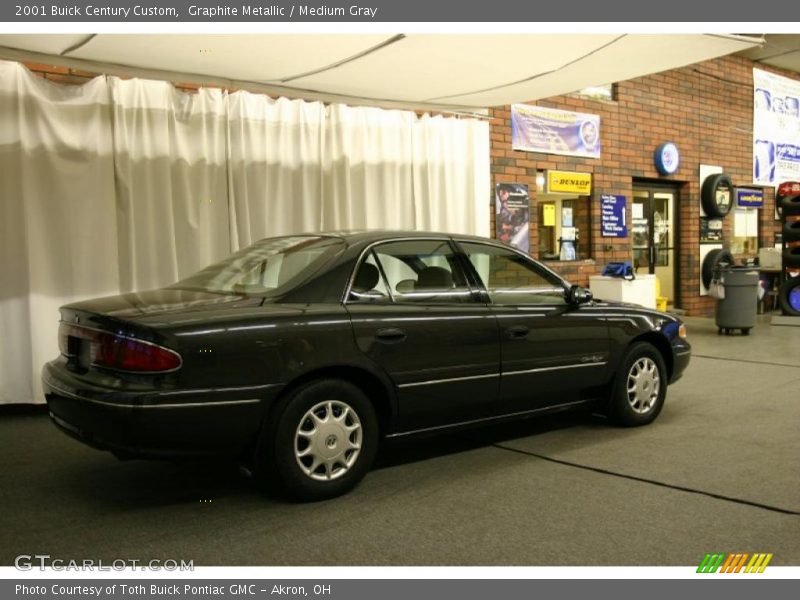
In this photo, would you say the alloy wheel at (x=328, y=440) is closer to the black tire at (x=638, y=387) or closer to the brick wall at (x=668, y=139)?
the black tire at (x=638, y=387)

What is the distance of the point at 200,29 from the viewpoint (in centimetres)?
490

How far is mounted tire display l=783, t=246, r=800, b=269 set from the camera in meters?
11.5

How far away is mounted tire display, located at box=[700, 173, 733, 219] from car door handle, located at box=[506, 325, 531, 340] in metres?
9.38

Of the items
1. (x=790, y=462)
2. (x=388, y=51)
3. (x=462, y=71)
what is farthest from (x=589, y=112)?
(x=790, y=462)

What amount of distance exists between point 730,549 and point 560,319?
1.89m

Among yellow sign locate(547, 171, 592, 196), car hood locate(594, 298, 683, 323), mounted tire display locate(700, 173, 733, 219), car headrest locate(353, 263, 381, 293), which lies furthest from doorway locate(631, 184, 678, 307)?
car headrest locate(353, 263, 381, 293)

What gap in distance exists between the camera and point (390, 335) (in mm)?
3867

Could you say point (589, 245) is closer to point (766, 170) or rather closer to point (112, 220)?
point (766, 170)

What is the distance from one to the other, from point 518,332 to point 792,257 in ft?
29.8

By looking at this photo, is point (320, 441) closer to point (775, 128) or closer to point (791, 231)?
point (791, 231)

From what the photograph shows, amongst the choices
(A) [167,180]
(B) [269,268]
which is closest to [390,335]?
(B) [269,268]

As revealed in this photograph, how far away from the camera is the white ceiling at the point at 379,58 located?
5227 millimetres

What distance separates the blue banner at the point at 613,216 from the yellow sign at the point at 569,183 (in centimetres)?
38

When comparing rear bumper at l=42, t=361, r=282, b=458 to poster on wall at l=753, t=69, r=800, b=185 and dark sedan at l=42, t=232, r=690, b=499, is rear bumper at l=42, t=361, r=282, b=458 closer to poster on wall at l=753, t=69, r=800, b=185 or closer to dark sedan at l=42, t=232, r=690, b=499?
dark sedan at l=42, t=232, r=690, b=499
